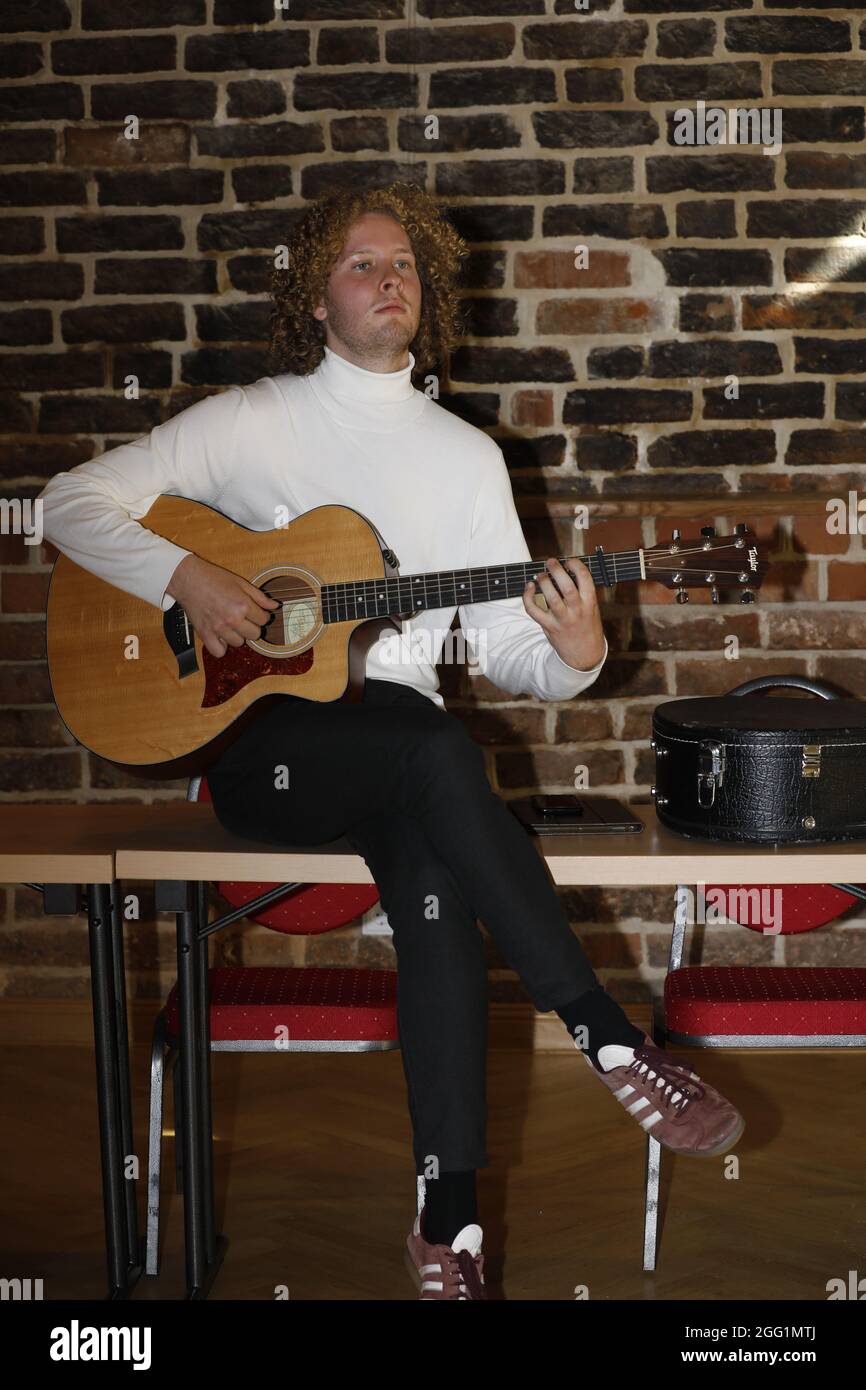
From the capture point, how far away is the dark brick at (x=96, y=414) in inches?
129

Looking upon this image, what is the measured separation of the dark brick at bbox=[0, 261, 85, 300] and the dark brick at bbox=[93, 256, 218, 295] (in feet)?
0.21

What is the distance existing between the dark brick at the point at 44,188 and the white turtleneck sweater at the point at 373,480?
3.50ft

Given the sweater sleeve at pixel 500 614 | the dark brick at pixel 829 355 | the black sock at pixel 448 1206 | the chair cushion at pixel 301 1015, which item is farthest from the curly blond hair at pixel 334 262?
the black sock at pixel 448 1206

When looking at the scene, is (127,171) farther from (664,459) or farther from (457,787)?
(457,787)

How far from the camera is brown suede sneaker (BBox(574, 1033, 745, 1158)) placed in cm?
190

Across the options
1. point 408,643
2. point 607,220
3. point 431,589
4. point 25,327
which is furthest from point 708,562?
point 25,327

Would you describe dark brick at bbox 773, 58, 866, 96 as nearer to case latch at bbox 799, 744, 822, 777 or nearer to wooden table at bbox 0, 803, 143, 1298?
case latch at bbox 799, 744, 822, 777

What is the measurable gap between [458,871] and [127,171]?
207cm

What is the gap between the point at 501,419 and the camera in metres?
3.25

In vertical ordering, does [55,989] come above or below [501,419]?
below

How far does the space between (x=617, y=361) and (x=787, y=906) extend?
136 cm

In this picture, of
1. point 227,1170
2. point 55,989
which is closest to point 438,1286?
point 227,1170

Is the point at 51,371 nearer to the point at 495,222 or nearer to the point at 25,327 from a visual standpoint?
the point at 25,327

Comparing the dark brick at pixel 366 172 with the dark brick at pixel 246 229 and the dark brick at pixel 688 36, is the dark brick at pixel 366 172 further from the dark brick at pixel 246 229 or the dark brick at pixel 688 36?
the dark brick at pixel 688 36
